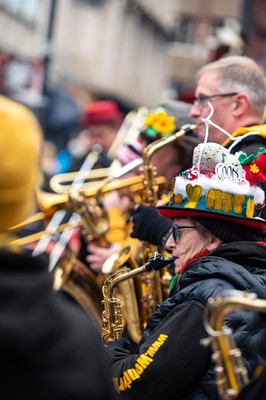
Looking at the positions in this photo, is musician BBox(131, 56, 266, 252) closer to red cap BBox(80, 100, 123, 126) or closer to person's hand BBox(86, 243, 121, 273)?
person's hand BBox(86, 243, 121, 273)

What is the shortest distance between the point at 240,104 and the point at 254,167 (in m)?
1.31

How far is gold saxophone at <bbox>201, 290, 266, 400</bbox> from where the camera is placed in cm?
282

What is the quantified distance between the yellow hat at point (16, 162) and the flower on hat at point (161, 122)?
149 inches

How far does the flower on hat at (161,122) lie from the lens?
21.0ft

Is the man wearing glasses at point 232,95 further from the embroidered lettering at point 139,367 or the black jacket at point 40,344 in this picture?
the black jacket at point 40,344

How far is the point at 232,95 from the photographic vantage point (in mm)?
5684

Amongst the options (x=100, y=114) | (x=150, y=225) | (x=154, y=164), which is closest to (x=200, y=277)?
(x=150, y=225)

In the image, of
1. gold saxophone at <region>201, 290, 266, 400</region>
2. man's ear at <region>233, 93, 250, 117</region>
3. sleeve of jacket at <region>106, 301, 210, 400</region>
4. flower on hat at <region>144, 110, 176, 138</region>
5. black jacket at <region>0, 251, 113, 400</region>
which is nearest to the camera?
black jacket at <region>0, 251, 113, 400</region>

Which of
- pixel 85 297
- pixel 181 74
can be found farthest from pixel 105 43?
pixel 85 297

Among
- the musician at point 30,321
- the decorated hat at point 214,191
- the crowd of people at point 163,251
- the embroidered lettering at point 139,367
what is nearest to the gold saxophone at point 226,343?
the crowd of people at point 163,251

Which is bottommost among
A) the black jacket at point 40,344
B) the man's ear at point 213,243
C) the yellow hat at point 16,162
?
the man's ear at point 213,243

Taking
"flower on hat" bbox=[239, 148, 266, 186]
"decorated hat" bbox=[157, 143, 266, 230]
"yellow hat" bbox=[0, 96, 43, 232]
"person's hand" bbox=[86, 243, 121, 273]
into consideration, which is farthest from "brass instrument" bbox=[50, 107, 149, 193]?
"yellow hat" bbox=[0, 96, 43, 232]

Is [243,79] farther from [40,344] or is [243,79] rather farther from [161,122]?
[40,344]

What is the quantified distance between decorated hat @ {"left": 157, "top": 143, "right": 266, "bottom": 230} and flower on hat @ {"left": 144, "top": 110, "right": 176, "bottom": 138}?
2.13 m
